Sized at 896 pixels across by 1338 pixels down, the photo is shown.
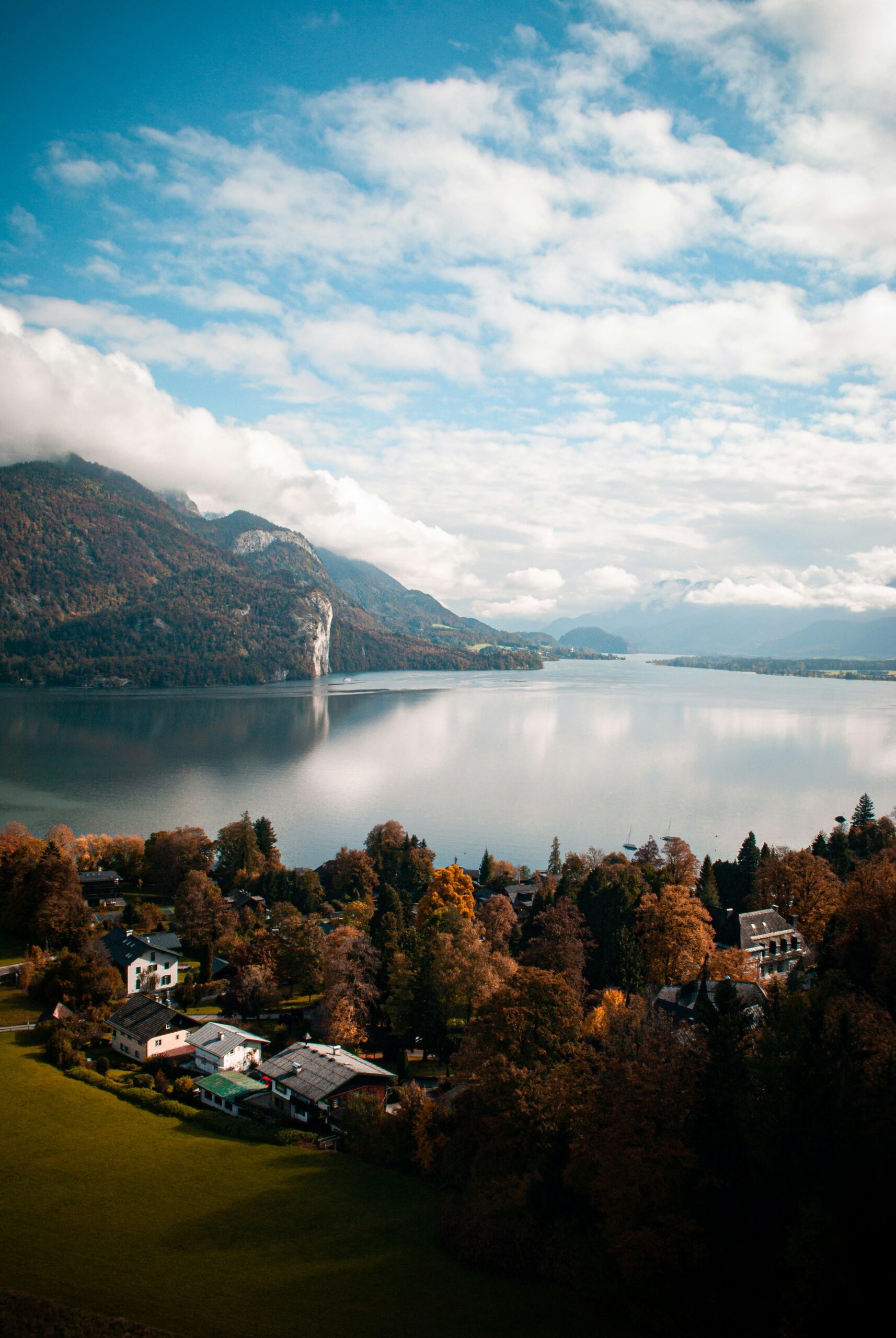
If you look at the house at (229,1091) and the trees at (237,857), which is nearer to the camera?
the house at (229,1091)

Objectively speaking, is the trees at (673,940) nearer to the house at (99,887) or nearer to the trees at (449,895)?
the trees at (449,895)

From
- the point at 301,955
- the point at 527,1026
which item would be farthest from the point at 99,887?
the point at 527,1026

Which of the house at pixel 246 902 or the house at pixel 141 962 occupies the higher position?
the house at pixel 141 962

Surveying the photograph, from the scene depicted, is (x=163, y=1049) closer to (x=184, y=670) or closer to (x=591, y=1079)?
(x=591, y=1079)

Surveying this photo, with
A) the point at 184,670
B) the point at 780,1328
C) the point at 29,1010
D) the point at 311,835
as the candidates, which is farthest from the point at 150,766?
the point at 184,670

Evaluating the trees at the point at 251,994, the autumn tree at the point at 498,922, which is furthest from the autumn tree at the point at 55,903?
the autumn tree at the point at 498,922
